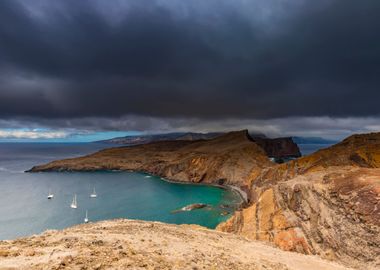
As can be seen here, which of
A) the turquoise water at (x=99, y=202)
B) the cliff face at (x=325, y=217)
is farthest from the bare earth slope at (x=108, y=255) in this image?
the turquoise water at (x=99, y=202)

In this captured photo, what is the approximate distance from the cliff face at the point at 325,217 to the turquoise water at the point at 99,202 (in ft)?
111

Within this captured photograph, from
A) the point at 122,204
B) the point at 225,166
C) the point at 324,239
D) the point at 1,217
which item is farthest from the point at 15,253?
the point at 225,166

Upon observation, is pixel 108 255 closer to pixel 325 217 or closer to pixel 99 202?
pixel 325 217

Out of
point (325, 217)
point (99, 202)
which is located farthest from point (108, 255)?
point (99, 202)

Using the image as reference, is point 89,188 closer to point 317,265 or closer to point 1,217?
point 1,217

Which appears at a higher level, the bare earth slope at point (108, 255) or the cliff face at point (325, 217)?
the bare earth slope at point (108, 255)

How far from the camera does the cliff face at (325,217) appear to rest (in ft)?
136

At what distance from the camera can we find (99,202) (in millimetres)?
128125

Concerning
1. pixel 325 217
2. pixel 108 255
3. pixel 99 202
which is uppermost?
pixel 108 255

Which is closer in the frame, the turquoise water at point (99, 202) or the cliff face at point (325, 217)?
the cliff face at point (325, 217)

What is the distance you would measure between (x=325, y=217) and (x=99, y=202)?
103 meters

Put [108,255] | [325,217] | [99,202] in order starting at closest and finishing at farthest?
[108,255] < [325,217] < [99,202]

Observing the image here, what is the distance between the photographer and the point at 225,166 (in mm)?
179750

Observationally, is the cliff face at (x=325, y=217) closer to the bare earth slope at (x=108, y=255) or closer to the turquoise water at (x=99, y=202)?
the bare earth slope at (x=108, y=255)
